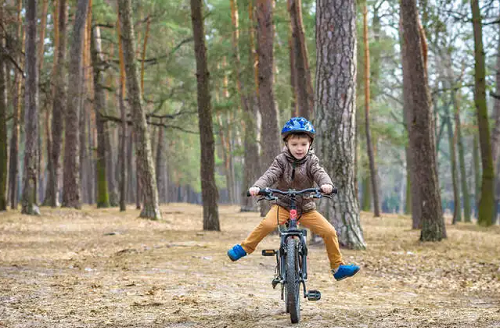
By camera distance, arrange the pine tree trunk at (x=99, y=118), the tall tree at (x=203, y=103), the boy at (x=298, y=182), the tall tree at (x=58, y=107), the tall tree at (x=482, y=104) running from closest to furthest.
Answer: the boy at (x=298, y=182) < the tall tree at (x=203, y=103) < the tall tree at (x=482, y=104) < the tall tree at (x=58, y=107) < the pine tree trunk at (x=99, y=118)

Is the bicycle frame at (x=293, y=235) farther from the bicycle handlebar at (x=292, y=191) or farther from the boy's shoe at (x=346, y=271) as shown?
the boy's shoe at (x=346, y=271)

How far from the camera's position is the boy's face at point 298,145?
19.8 feet

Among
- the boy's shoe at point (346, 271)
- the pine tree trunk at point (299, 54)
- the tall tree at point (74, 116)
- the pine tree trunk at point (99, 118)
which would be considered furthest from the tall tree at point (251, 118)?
the boy's shoe at point (346, 271)

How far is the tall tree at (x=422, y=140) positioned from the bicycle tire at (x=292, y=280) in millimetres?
9989

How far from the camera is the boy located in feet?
19.7

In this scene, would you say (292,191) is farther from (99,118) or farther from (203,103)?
(99,118)

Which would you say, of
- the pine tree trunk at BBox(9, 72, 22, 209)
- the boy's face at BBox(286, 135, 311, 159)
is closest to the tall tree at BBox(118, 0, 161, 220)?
the pine tree trunk at BBox(9, 72, 22, 209)

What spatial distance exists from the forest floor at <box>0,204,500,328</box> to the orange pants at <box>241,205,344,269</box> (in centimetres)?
74

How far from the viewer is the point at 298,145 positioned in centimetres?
604

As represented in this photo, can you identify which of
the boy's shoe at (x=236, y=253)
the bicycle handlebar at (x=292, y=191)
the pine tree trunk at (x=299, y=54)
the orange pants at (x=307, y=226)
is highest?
the pine tree trunk at (x=299, y=54)

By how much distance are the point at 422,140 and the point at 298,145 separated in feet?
32.7

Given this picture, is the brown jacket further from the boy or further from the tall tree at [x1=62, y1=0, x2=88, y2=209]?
the tall tree at [x1=62, y1=0, x2=88, y2=209]

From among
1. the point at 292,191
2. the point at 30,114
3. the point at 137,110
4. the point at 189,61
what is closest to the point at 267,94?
the point at 137,110

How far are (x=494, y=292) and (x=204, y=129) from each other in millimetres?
9427
